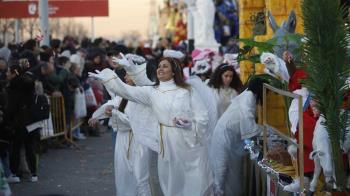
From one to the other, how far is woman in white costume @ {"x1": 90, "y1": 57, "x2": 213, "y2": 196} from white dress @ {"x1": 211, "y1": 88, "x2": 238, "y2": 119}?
1736 mm

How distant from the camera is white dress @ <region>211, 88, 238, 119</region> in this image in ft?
35.1

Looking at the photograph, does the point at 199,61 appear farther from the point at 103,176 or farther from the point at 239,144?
the point at 239,144

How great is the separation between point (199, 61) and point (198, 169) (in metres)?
4.11

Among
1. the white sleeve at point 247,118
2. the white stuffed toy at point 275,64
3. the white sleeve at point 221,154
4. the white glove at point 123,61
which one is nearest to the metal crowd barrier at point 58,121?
the white sleeve at point 221,154

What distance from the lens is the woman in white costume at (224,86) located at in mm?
10664

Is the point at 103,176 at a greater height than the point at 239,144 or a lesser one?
lesser

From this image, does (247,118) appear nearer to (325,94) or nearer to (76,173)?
(325,94)

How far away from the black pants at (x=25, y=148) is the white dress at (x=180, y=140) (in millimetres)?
3731

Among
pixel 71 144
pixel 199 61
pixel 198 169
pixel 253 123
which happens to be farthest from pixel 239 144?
pixel 71 144

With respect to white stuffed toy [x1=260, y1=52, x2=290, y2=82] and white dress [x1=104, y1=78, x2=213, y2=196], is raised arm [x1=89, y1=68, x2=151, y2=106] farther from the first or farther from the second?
white stuffed toy [x1=260, y1=52, x2=290, y2=82]

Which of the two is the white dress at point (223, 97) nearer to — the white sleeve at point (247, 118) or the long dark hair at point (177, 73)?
the white sleeve at point (247, 118)

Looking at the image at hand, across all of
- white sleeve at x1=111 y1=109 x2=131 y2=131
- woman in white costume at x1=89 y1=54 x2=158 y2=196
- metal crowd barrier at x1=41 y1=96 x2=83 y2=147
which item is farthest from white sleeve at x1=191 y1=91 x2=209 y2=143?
metal crowd barrier at x1=41 y1=96 x2=83 y2=147

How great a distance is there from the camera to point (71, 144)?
17.0 metres

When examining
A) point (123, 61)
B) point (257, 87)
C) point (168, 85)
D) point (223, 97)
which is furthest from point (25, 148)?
point (257, 87)
